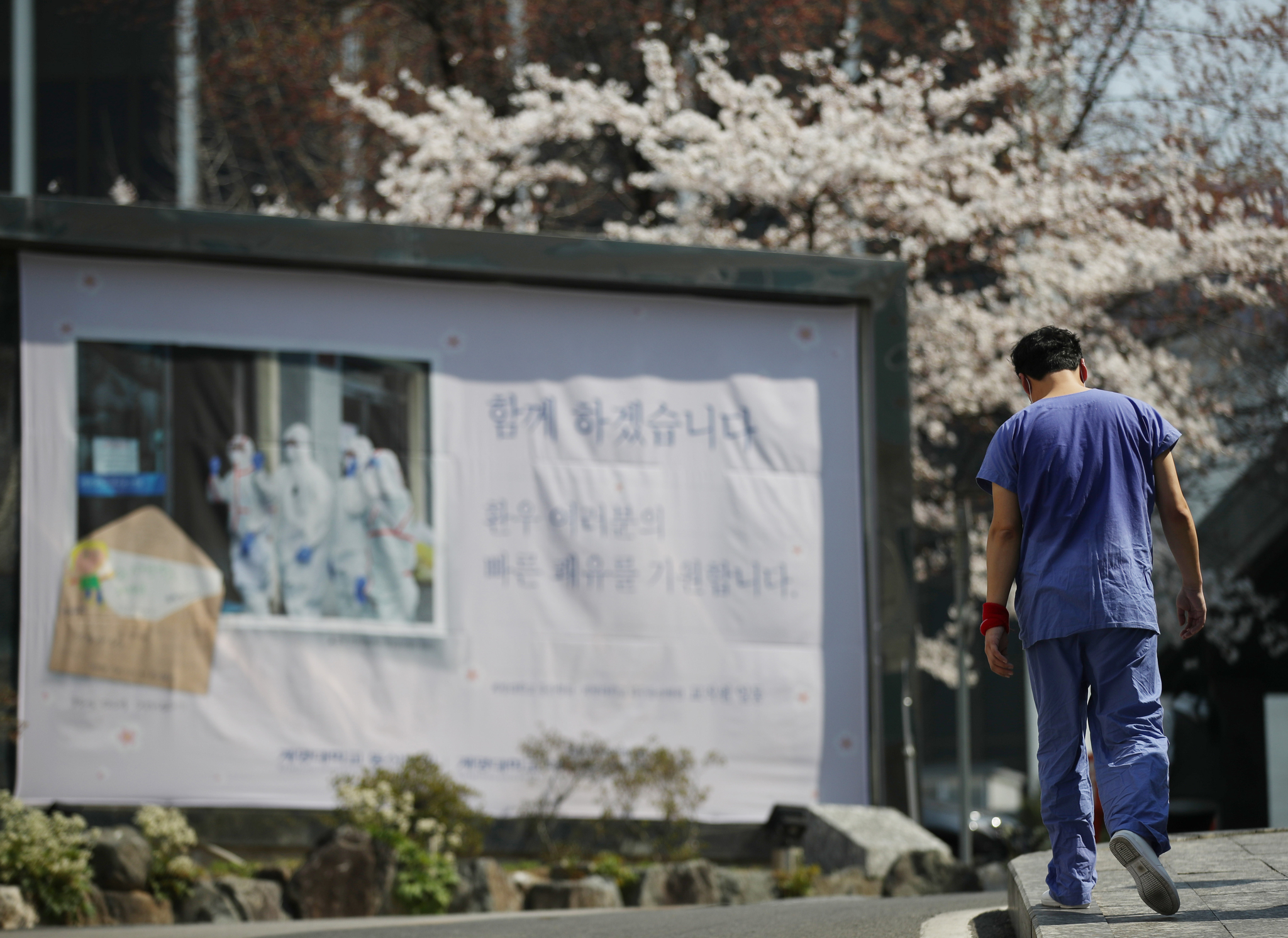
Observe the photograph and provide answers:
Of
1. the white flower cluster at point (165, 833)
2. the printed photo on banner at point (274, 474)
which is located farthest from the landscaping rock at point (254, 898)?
the printed photo on banner at point (274, 474)

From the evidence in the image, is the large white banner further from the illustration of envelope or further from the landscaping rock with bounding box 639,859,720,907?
the landscaping rock with bounding box 639,859,720,907

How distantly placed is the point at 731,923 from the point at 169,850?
148 inches

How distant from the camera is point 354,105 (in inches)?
615

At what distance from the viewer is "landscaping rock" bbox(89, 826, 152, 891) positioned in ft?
26.1

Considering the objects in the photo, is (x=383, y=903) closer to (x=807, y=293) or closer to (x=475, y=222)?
(x=807, y=293)

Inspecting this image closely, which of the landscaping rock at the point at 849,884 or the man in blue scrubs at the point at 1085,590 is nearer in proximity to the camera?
the man in blue scrubs at the point at 1085,590

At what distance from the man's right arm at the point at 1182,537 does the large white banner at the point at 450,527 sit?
507 cm

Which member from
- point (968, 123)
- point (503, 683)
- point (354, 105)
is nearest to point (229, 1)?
point (354, 105)

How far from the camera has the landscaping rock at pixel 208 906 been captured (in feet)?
25.9

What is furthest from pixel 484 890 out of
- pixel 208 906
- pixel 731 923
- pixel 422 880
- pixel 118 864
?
pixel 731 923

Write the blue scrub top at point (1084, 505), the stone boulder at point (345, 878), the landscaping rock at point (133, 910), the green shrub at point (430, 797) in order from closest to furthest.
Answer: the blue scrub top at point (1084, 505) → the landscaping rock at point (133, 910) → the stone boulder at point (345, 878) → the green shrub at point (430, 797)

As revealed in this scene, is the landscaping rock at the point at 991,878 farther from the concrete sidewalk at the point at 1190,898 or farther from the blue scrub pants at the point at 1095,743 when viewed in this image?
the blue scrub pants at the point at 1095,743

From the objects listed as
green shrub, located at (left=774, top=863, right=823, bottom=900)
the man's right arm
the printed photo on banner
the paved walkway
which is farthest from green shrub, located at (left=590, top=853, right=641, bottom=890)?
the man's right arm

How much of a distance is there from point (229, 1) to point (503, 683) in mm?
11804
